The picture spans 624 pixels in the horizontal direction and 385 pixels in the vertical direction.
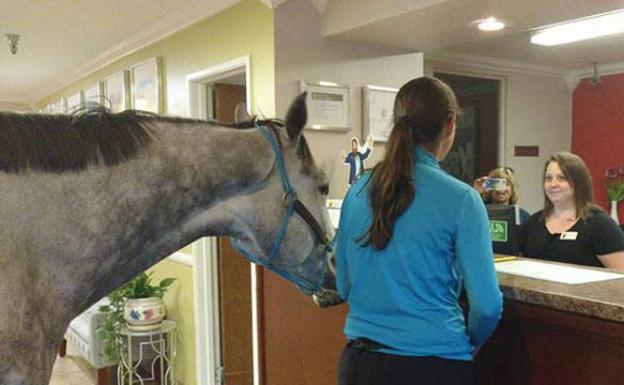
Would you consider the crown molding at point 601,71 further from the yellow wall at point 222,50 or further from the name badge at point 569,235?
the yellow wall at point 222,50

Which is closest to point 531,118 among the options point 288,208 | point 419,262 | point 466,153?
point 466,153

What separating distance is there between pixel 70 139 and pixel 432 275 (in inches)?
29.9

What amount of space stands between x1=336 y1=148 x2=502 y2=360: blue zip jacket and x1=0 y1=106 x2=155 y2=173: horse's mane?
0.55 meters

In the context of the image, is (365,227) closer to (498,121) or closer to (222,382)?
(222,382)

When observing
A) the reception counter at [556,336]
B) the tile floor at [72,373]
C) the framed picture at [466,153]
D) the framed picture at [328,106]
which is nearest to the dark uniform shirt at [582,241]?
the reception counter at [556,336]

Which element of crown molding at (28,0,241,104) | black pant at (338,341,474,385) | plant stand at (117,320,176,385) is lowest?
plant stand at (117,320,176,385)

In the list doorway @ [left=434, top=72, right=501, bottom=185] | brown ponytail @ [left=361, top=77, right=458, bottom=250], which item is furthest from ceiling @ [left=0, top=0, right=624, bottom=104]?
brown ponytail @ [left=361, top=77, right=458, bottom=250]

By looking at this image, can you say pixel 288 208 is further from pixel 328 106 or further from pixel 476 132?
pixel 476 132

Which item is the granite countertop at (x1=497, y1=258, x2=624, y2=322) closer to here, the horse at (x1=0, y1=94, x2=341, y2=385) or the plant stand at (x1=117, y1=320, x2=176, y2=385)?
the horse at (x1=0, y1=94, x2=341, y2=385)

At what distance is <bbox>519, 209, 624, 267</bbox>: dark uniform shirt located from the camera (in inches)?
87.5

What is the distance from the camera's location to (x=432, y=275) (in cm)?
117

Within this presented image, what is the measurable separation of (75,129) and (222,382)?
2.87 metres

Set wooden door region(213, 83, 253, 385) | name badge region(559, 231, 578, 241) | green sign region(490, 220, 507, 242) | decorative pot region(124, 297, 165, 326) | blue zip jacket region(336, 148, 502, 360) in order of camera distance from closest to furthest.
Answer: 1. blue zip jacket region(336, 148, 502, 360)
2. green sign region(490, 220, 507, 242)
3. name badge region(559, 231, 578, 241)
4. decorative pot region(124, 297, 165, 326)
5. wooden door region(213, 83, 253, 385)

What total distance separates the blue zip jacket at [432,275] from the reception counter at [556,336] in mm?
197
